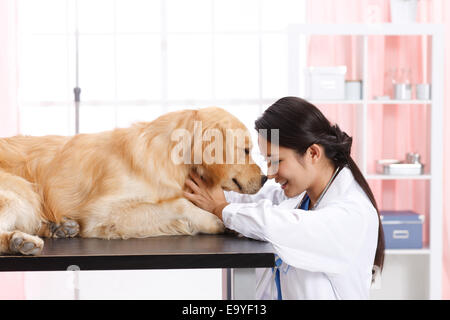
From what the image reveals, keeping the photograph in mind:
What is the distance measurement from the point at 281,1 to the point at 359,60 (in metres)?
0.69

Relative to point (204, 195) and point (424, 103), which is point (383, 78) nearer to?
point (424, 103)

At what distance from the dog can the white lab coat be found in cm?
15

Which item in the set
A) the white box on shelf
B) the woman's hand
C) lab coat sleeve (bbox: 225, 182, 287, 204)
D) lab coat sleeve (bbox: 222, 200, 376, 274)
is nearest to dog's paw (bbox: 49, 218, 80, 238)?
the woman's hand

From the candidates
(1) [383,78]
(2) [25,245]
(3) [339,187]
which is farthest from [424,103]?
(2) [25,245]

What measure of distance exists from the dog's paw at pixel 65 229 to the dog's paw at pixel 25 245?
23 cm

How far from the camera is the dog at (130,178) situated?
5.38 feet

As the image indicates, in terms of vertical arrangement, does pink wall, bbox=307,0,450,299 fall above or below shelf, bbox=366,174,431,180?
above

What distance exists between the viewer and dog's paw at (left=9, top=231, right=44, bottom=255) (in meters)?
1.39

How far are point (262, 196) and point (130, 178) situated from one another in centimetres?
58

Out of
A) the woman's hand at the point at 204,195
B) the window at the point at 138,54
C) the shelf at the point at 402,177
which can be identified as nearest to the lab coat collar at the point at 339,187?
the woman's hand at the point at 204,195

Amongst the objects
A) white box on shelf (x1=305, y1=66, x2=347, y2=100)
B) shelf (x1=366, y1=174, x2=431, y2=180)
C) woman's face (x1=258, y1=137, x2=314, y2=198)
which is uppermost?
white box on shelf (x1=305, y1=66, x2=347, y2=100)

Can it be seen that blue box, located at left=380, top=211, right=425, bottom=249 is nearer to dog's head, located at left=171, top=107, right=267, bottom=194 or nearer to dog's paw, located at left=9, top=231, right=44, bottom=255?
dog's head, located at left=171, top=107, right=267, bottom=194

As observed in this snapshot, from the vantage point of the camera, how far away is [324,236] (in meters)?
1.55
